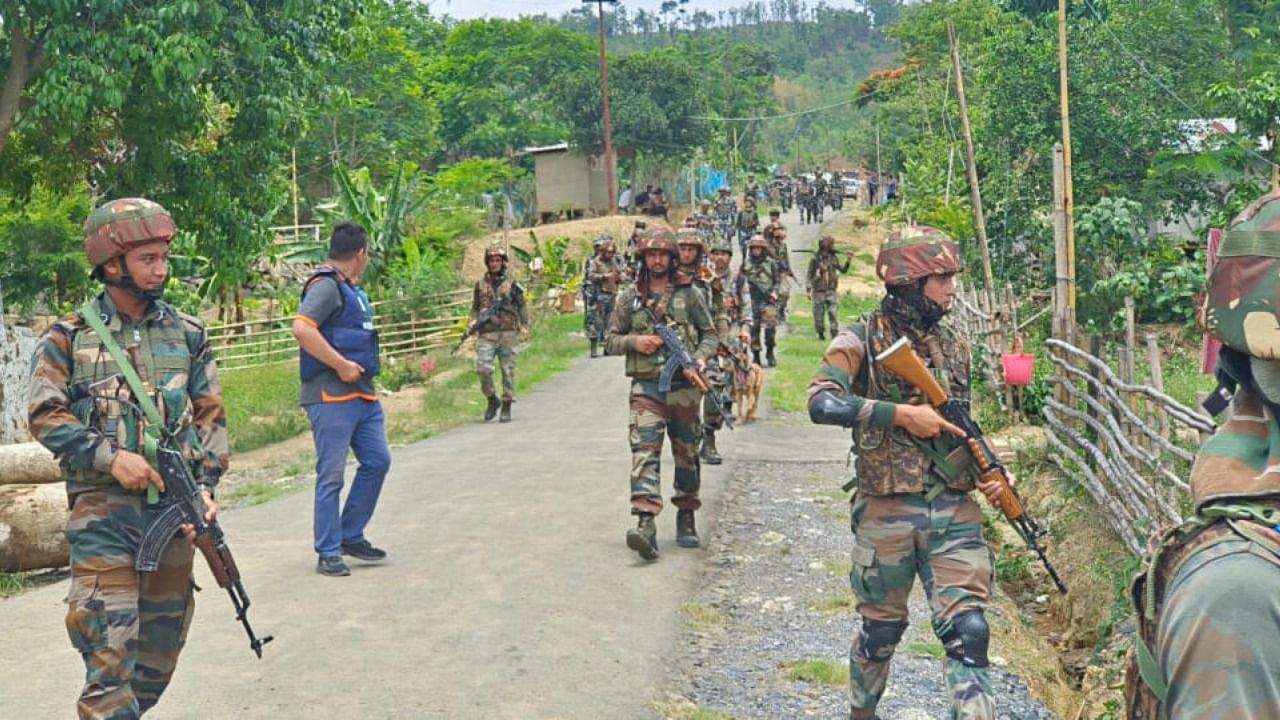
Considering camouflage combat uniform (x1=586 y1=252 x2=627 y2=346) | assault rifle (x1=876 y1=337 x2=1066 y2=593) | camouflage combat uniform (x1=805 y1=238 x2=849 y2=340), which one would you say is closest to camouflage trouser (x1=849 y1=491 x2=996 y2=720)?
assault rifle (x1=876 y1=337 x2=1066 y2=593)

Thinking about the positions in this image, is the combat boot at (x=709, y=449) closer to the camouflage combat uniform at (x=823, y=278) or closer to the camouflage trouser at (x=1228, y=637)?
the camouflage combat uniform at (x=823, y=278)

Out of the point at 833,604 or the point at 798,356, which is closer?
the point at 833,604

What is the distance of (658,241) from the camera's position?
28.1 ft

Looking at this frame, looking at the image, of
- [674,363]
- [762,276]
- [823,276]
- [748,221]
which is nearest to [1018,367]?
[674,363]

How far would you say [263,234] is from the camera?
615 inches

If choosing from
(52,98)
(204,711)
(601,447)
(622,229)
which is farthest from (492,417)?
(622,229)

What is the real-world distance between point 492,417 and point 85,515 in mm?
11116

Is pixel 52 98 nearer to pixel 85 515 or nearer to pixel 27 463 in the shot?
pixel 27 463

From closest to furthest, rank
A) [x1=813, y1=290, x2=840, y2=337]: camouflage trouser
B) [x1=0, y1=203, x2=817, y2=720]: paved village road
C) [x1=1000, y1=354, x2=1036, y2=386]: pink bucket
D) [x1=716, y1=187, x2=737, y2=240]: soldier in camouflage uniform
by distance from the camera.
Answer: [x1=0, y1=203, x2=817, y2=720]: paved village road
[x1=1000, y1=354, x2=1036, y2=386]: pink bucket
[x1=813, y1=290, x2=840, y2=337]: camouflage trouser
[x1=716, y1=187, x2=737, y2=240]: soldier in camouflage uniform

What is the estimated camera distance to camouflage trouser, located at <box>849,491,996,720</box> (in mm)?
5039

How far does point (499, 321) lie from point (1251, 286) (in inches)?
512

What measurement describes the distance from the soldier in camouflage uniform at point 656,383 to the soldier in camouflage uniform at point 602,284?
12.7 m

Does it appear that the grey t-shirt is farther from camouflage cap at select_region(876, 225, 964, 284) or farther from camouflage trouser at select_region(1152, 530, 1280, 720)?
camouflage trouser at select_region(1152, 530, 1280, 720)

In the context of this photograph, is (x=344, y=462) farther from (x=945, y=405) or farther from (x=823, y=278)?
(x=823, y=278)
